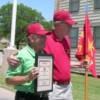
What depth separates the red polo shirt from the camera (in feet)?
18.6

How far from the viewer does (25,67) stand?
4.93 meters

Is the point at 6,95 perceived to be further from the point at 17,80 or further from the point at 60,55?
the point at 17,80

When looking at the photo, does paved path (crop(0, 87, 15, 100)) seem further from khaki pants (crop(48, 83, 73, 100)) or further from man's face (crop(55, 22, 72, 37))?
man's face (crop(55, 22, 72, 37))

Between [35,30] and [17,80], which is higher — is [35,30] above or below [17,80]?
above

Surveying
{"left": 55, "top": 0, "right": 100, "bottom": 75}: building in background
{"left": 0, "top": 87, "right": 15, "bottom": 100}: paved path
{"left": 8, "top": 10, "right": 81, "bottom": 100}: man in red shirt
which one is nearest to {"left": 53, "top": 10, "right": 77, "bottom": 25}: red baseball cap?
{"left": 8, "top": 10, "right": 81, "bottom": 100}: man in red shirt

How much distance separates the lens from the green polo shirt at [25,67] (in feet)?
16.0

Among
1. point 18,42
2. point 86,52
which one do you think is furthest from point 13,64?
point 18,42

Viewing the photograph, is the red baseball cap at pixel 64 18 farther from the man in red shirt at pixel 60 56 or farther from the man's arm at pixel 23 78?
the man's arm at pixel 23 78

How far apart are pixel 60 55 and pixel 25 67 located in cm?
91

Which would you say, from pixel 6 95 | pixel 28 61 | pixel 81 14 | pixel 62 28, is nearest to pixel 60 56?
pixel 62 28

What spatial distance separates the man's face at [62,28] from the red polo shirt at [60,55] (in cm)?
16

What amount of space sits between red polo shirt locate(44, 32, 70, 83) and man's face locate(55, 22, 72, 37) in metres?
0.16

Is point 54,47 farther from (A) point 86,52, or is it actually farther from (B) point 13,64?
(A) point 86,52

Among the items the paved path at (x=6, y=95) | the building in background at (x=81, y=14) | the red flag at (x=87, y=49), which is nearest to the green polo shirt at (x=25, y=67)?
the red flag at (x=87, y=49)
